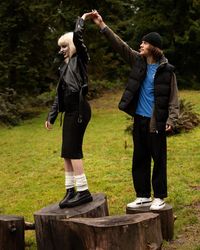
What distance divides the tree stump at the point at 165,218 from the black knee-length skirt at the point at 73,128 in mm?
966

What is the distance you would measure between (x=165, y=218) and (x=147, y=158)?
2.38 feet

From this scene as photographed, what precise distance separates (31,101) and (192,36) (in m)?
7.59

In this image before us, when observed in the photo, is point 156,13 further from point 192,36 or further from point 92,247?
point 92,247

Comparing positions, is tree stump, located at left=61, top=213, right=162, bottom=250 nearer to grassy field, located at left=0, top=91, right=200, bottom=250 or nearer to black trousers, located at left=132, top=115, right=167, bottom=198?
grassy field, located at left=0, top=91, right=200, bottom=250

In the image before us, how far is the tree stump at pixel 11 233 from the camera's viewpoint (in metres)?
5.98

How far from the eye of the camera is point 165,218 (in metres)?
5.96

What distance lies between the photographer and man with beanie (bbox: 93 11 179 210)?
19.0 feet

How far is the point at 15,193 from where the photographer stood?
9234 mm

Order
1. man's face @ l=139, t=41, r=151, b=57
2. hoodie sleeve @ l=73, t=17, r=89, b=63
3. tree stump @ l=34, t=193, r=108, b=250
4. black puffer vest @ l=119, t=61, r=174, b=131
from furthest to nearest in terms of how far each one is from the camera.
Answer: man's face @ l=139, t=41, r=151, b=57, black puffer vest @ l=119, t=61, r=174, b=131, tree stump @ l=34, t=193, r=108, b=250, hoodie sleeve @ l=73, t=17, r=89, b=63

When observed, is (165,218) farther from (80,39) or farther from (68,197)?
(80,39)

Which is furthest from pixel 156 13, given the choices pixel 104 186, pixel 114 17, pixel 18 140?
pixel 104 186

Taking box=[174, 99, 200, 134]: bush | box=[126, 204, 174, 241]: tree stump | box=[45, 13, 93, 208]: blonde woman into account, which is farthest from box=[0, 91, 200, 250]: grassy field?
box=[45, 13, 93, 208]: blonde woman

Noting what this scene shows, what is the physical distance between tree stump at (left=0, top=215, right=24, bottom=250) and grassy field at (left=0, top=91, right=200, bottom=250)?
44cm

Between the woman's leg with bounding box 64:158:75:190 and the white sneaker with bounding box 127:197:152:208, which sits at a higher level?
the woman's leg with bounding box 64:158:75:190
